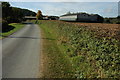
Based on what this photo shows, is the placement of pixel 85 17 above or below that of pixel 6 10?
below

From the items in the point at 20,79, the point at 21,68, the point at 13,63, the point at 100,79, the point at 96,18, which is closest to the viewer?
the point at 100,79

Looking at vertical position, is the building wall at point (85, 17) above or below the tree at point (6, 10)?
below

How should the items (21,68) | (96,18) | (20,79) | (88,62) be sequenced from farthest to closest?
(96,18), (21,68), (88,62), (20,79)

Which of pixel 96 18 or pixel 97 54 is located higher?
pixel 96 18

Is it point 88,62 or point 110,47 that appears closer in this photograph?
point 110,47

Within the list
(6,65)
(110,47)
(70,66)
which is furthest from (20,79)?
(110,47)

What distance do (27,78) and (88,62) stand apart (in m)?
3.25

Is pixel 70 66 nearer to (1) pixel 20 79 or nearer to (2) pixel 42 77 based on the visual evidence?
(2) pixel 42 77

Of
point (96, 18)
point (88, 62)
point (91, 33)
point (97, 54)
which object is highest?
point (96, 18)

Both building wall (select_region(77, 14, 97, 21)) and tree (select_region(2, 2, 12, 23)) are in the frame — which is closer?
building wall (select_region(77, 14, 97, 21))

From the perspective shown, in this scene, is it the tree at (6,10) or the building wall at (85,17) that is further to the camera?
the tree at (6,10)

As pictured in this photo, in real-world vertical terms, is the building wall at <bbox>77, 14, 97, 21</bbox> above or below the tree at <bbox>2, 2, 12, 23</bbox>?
below

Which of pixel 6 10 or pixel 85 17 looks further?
pixel 6 10

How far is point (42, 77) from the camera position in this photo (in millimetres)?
7094
